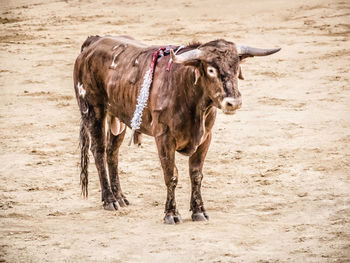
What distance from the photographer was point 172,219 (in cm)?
694

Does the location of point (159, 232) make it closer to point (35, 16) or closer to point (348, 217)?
point (348, 217)

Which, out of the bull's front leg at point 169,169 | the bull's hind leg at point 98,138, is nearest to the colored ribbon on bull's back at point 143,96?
the bull's front leg at point 169,169

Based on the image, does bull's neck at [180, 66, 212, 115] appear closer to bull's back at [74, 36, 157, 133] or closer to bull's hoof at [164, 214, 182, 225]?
bull's back at [74, 36, 157, 133]

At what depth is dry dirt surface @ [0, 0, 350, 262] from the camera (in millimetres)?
6445

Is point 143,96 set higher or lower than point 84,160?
higher

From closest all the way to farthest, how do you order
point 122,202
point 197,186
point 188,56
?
point 188,56 < point 197,186 < point 122,202

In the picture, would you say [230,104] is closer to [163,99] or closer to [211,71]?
[211,71]

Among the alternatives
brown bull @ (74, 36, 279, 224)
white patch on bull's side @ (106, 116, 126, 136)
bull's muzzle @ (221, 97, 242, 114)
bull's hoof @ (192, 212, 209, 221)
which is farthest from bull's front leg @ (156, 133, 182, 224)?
white patch on bull's side @ (106, 116, 126, 136)

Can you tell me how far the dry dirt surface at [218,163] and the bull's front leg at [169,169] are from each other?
16cm

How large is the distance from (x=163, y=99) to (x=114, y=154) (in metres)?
1.23

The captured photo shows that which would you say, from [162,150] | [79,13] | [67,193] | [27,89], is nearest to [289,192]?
[162,150]

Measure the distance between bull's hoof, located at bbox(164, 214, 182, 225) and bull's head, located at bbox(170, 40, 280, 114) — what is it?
47.3 inches

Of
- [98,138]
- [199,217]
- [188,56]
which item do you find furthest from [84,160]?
[188,56]

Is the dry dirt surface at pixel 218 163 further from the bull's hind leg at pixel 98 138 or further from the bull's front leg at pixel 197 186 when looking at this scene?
the bull's hind leg at pixel 98 138
